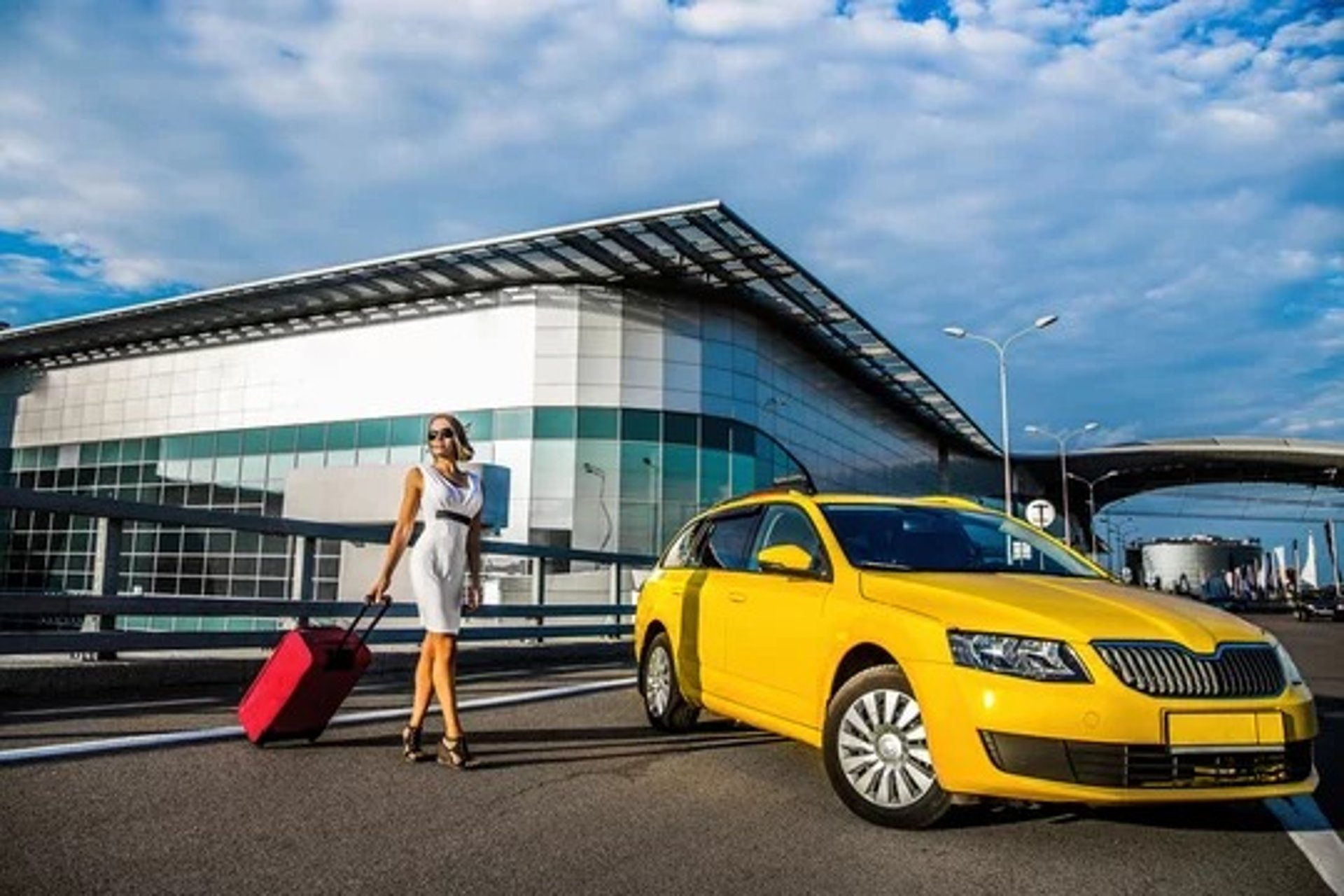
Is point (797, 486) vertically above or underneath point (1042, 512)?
underneath

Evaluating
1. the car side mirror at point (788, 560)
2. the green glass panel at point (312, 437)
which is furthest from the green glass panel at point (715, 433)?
the car side mirror at point (788, 560)

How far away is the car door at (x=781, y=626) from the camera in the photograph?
15.1 ft

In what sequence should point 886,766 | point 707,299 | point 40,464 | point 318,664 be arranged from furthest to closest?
point 40,464 → point 707,299 → point 318,664 → point 886,766

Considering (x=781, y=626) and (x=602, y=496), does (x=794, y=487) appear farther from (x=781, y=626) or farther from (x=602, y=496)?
(x=602, y=496)

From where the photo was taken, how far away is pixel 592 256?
95.7 ft

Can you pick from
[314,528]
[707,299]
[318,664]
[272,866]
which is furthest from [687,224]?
[272,866]

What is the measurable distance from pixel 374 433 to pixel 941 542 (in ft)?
103

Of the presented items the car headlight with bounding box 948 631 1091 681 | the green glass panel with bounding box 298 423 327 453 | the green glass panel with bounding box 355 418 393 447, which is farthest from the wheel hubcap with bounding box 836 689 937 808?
the green glass panel with bounding box 298 423 327 453

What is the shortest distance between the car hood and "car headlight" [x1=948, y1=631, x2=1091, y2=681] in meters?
0.03

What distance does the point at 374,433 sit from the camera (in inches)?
1339

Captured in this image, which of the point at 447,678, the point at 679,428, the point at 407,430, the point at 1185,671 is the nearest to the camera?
the point at 1185,671

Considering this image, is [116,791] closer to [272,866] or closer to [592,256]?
[272,866]

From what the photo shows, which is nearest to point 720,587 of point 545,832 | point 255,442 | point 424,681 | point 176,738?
point 424,681

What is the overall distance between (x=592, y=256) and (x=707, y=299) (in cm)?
581
